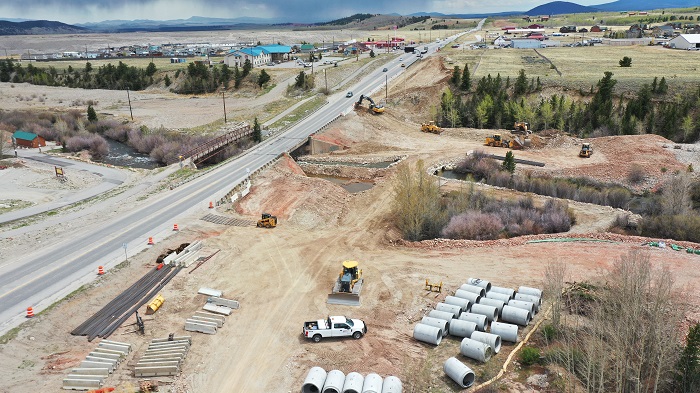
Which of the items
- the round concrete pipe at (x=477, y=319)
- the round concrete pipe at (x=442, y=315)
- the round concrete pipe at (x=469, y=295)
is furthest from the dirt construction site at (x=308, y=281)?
the round concrete pipe at (x=469, y=295)

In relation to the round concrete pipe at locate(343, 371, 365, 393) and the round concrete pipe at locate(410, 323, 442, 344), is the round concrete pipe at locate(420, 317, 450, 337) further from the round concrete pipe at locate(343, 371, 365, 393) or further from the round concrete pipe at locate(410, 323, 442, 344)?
the round concrete pipe at locate(343, 371, 365, 393)

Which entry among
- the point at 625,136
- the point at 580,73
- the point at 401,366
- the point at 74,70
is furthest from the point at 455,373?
the point at 74,70

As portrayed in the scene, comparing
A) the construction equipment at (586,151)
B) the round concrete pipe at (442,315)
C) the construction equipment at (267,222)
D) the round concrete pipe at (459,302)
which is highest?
the construction equipment at (586,151)

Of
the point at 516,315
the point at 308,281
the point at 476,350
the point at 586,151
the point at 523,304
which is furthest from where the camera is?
the point at 586,151

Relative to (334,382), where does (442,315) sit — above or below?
above

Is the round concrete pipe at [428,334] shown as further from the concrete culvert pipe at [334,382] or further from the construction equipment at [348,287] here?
the concrete culvert pipe at [334,382]

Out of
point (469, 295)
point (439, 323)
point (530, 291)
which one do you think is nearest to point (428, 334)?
point (439, 323)

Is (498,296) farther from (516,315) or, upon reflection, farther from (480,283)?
(516,315)
